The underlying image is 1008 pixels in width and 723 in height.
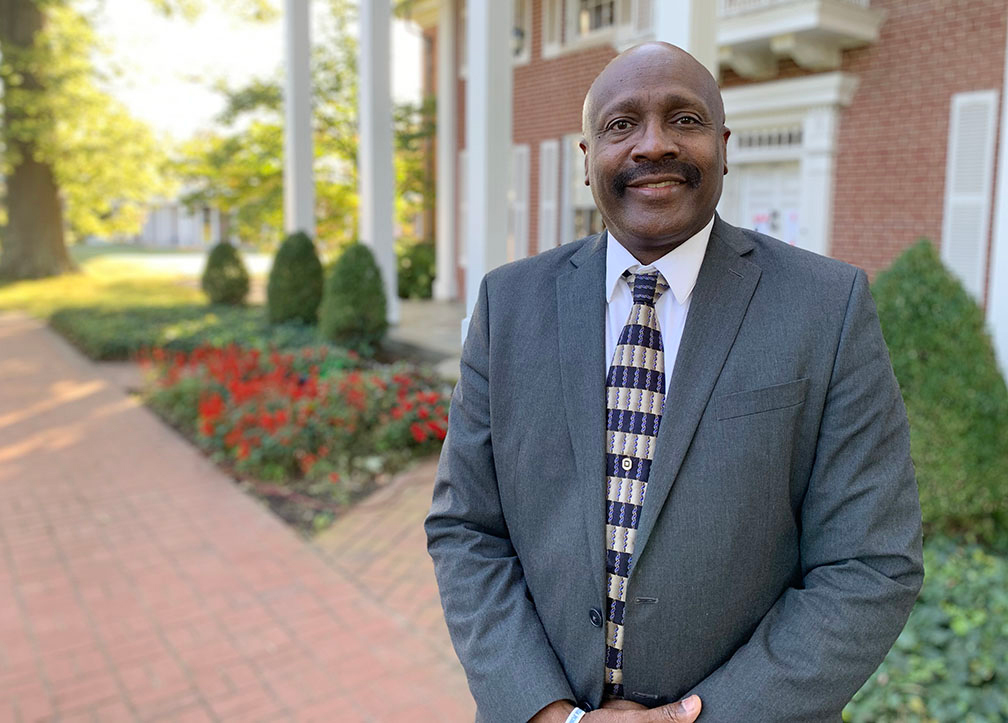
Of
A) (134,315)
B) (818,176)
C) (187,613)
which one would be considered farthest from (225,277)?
(187,613)

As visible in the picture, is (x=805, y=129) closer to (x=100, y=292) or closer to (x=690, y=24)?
(x=690, y=24)

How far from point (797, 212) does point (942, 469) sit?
5.50 meters

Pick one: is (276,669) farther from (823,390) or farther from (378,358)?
(378,358)

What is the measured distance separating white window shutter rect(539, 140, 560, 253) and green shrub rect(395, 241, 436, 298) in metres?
4.25

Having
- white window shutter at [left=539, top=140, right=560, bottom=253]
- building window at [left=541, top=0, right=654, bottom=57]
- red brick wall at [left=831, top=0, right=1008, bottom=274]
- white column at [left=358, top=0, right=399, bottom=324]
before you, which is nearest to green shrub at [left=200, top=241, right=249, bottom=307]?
white column at [left=358, top=0, right=399, bottom=324]

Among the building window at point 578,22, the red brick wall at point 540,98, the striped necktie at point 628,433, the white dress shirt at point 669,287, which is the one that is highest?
the building window at point 578,22

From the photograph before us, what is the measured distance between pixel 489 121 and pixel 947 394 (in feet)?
12.7

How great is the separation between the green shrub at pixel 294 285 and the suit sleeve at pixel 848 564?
10197 millimetres

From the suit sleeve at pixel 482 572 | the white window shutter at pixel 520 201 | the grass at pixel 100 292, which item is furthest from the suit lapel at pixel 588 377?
the grass at pixel 100 292

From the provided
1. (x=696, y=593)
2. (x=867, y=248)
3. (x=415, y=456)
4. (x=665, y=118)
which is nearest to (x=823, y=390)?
(x=696, y=593)

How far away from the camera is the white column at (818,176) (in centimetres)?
840

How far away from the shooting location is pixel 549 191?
1239 centimetres

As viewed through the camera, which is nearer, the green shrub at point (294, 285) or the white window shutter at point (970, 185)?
the white window shutter at point (970, 185)

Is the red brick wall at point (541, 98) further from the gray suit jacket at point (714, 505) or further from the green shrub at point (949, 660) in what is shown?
the gray suit jacket at point (714, 505)
